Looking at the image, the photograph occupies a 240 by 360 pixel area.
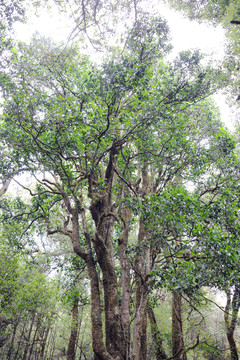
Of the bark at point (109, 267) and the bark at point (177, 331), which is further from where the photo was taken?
the bark at point (177, 331)

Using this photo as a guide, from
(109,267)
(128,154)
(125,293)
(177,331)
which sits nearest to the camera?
(109,267)

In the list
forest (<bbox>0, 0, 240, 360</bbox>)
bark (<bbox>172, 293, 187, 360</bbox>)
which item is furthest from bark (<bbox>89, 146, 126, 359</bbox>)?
bark (<bbox>172, 293, 187, 360</bbox>)

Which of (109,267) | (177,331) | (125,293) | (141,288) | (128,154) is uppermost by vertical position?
(128,154)

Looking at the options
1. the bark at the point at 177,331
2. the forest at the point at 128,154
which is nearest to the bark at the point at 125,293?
the forest at the point at 128,154

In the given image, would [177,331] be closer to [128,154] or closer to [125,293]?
[125,293]

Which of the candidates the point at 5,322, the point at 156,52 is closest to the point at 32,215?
the point at 156,52

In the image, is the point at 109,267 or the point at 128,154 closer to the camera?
the point at 109,267

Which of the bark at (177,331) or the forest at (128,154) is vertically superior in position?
the forest at (128,154)

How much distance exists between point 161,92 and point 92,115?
269 centimetres

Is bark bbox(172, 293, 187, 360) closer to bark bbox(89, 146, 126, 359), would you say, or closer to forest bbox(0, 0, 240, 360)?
forest bbox(0, 0, 240, 360)

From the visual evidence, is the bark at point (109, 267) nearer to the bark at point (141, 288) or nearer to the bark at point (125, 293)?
the bark at point (125, 293)

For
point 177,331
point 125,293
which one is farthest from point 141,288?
point 177,331

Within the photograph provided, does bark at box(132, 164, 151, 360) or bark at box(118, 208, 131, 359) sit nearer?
bark at box(132, 164, 151, 360)

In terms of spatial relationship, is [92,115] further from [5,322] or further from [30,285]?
[5,322]
